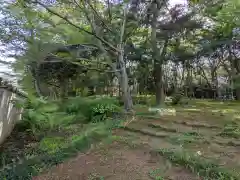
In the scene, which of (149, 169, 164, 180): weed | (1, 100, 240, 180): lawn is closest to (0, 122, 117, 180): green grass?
(1, 100, 240, 180): lawn

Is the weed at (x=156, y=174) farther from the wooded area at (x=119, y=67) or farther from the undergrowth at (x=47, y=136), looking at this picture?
the undergrowth at (x=47, y=136)

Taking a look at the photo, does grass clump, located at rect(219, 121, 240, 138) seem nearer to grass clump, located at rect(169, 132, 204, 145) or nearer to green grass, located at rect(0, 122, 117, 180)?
grass clump, located at rect(169, 132, 204, 145)

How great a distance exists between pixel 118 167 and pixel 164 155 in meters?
0.83

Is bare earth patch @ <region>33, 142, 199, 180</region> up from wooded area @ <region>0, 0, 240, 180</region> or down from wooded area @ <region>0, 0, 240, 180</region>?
down

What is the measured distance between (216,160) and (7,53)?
10.9 metres

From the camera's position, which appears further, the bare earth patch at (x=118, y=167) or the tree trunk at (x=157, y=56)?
the tree trunk at (x=157, y=56)

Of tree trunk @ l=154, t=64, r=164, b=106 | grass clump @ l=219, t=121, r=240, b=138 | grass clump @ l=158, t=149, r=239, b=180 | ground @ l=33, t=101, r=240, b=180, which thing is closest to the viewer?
grass clump @ l=158, t=149, r=239, b=180

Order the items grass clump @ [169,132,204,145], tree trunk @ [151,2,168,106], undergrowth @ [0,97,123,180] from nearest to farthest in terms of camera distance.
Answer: undergrowth @ [0,97,123,180] → grass clump @ [169,132,204,145] → tree trunk @ [151,2,168,106]

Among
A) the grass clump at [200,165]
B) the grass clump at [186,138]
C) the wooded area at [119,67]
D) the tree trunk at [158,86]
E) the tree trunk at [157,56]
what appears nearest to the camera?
the grass clump at [200,165]

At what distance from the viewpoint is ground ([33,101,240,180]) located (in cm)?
356

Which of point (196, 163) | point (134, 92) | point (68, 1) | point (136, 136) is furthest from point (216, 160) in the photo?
point (134, 92)

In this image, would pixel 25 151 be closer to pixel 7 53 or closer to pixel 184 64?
pixel 7 53

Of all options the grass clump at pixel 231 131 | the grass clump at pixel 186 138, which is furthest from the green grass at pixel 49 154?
the grass clump at pixel 231 131

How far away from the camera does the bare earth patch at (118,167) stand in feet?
11.8
